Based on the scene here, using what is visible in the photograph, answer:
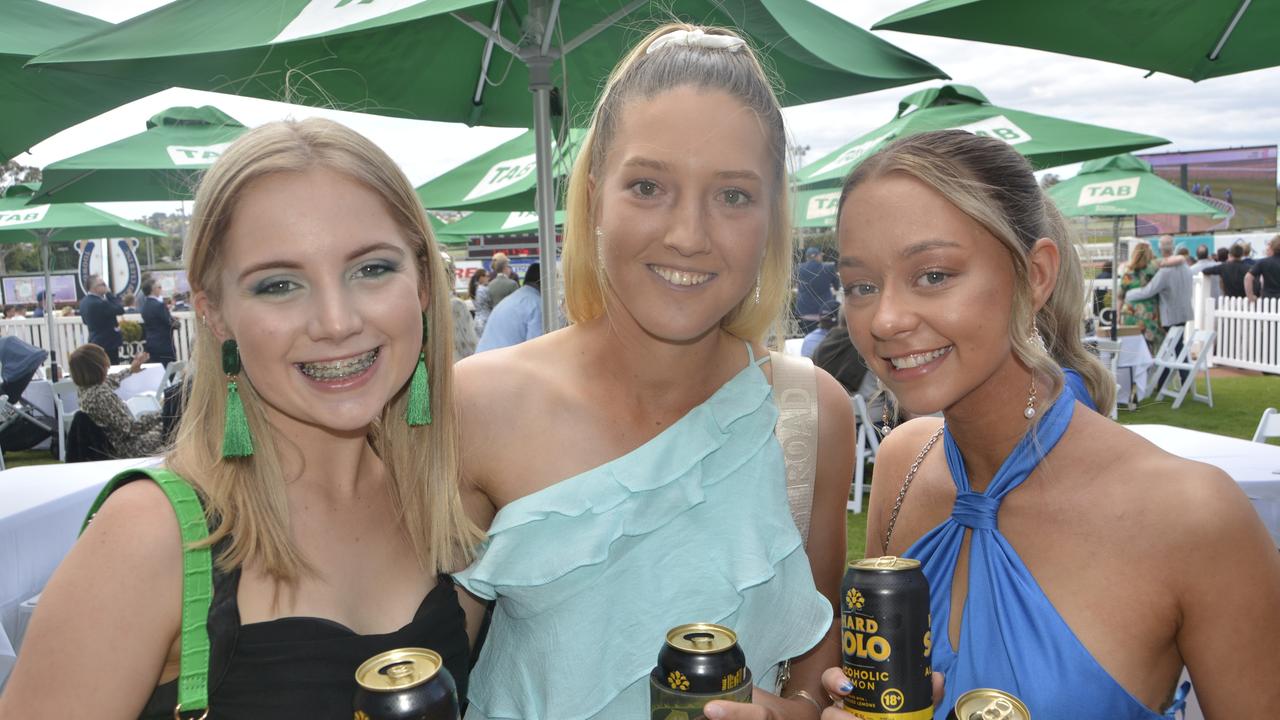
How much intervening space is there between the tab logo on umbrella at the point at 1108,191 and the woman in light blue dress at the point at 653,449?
1038cm

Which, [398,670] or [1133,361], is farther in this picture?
[1133,361]

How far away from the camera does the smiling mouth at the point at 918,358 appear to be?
5.31 feet

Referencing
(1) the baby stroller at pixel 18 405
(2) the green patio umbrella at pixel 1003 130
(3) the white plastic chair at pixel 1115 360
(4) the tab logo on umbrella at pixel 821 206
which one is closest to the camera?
(2) the green patio umbrella at pixel 1003 130

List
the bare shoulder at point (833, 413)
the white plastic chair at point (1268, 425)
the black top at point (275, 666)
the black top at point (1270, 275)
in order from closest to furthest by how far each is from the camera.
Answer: the black top at point (275, 666)
the bare shoulder at point (833, 413)
the white plastic chair at point (1268, 425)
the black top at point (1270, 275)

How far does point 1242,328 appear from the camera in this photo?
13.8 m

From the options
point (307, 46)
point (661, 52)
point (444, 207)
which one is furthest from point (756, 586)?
point (444, 207)

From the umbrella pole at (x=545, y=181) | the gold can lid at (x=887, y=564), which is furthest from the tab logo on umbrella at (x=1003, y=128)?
the gold can lid at (x=887, y=564)

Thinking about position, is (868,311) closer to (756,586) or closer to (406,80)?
(756,586)

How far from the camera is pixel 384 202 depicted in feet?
4.98

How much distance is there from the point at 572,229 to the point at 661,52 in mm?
452

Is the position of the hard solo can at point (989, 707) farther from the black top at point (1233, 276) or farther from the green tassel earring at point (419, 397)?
the black top at point (1233, 276)

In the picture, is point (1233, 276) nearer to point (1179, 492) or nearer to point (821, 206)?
point (821, 206)

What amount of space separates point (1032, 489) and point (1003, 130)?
23.0 feet

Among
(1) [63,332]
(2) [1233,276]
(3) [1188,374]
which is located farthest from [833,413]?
(1) [63,332]
